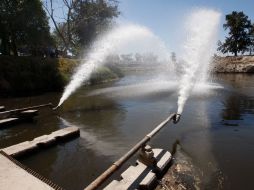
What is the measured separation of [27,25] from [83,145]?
3050 cm

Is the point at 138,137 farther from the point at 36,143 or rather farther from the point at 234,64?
the point at 234,64

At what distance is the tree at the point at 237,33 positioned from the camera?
77438 millimetres

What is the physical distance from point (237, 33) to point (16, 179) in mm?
81419

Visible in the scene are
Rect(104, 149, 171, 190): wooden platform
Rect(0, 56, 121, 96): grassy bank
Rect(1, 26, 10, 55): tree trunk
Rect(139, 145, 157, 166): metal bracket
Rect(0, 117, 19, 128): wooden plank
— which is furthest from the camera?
Rect(1, 26, 10, 55): tree trunk

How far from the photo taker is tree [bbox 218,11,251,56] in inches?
3049

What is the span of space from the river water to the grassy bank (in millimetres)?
7635

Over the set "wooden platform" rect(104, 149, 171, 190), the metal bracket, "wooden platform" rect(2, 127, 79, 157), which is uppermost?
the metal bracket

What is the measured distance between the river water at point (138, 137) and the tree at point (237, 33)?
206ft

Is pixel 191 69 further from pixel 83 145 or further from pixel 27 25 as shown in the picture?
pixel 27 25

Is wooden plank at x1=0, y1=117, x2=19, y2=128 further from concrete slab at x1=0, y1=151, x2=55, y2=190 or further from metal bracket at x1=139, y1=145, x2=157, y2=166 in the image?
metal bracket at x1=139, y1=145, x2=157, y2=166

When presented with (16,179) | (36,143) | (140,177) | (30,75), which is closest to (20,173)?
(16,179)

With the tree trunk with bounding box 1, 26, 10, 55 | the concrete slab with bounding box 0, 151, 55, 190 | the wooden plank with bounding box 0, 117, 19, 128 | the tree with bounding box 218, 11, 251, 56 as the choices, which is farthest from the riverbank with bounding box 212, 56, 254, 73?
the concrete slab with bounding box 0, 151, 55, 190

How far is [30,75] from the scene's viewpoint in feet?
105

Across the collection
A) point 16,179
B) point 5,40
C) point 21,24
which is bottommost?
point 16,179
